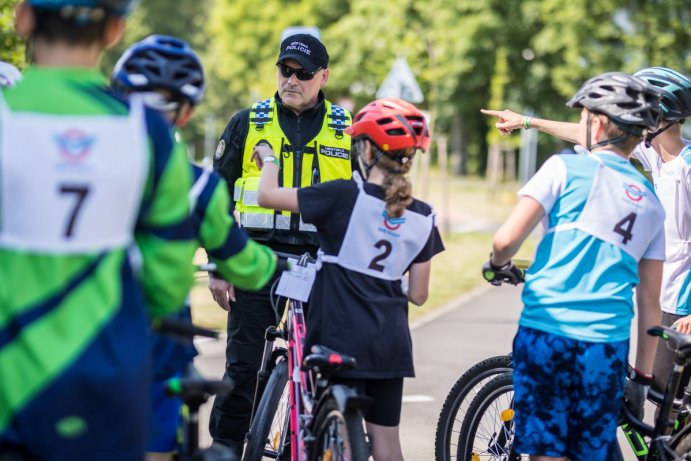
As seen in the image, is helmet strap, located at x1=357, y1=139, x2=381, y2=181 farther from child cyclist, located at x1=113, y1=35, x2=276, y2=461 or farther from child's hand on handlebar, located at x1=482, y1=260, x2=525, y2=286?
child cyclist, located at x1=113, y1=35, x2=276, y2=461

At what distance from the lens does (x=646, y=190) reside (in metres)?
3.99

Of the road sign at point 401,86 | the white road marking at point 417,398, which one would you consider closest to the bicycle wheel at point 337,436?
the white road marking at point 417,398

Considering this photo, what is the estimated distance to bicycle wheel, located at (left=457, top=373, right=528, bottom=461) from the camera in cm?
484

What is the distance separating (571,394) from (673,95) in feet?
6.14

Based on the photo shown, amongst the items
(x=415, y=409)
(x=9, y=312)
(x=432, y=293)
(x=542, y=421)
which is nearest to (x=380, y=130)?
(x=542, y=421)

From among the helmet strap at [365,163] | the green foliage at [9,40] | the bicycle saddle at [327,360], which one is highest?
the green foliage at [9,40]

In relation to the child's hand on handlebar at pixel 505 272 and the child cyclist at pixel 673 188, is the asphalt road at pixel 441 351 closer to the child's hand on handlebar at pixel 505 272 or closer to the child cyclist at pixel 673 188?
the child cyclist at pixel 673 188

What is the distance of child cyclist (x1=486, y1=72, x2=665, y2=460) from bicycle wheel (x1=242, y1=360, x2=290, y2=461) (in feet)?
4.36

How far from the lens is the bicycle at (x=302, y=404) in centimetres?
387

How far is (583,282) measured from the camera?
3.89m

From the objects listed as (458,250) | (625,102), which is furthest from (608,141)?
(458,250)

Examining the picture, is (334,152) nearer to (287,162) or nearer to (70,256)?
(287,162)

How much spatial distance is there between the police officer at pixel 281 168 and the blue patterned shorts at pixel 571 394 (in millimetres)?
1826

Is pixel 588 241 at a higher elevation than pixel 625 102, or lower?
lower
